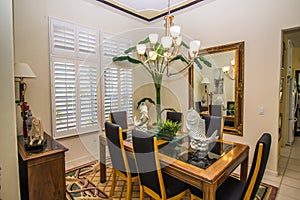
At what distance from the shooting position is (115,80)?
395 cm

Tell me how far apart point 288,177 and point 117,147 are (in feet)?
9.37

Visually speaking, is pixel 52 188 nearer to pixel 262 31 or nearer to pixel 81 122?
pixel 81 122

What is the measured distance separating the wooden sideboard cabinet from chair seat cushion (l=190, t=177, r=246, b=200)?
1.50 metres

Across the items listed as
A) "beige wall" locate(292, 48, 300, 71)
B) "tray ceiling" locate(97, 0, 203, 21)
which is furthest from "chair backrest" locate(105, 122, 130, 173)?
"beige wall" locate(292, 48, 300, 71)

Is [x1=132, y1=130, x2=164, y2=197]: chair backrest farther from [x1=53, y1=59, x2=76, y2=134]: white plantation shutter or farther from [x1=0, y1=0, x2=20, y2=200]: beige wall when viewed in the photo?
[x1=53, y1=59, x2=76, y2=134]: white plantation shutter

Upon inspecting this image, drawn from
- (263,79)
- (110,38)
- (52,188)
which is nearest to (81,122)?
(52,188)

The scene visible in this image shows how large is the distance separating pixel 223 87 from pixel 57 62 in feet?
10.4

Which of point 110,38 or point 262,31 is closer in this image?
point 262,31

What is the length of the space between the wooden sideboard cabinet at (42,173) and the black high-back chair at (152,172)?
939 mm

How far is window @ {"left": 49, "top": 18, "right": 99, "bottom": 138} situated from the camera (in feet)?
9.95

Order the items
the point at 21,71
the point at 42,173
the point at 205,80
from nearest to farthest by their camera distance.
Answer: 1. the point at 42,173
2. the point at 21,71
3. the point at 205,80

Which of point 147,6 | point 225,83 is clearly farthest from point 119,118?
point 147,6

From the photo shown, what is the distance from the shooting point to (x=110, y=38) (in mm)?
3818

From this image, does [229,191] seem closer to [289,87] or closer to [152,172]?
[152,172]
